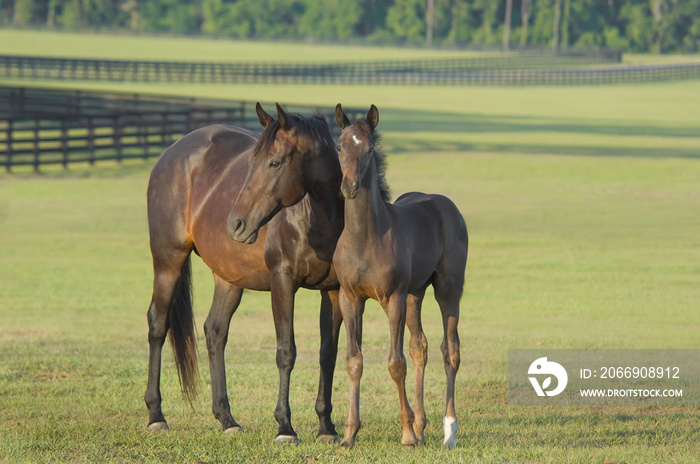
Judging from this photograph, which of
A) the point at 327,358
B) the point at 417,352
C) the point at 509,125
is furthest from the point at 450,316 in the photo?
the point at 509,125

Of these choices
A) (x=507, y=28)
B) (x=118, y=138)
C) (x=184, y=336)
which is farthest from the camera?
(x=507, y=28)

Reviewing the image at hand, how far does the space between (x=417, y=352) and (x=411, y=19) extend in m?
118

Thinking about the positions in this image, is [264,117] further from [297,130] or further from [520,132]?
[520,132]

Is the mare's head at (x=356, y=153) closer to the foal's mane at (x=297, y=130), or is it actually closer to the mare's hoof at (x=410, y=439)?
the foal's mane at (x=297, y=130)

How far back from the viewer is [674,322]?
12.6m

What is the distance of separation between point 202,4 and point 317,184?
418 feet

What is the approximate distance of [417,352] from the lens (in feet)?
19.7

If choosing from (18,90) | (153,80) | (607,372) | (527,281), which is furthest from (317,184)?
(153,80)

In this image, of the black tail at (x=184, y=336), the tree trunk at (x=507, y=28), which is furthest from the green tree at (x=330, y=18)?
the black tail at (x=184, y=336)

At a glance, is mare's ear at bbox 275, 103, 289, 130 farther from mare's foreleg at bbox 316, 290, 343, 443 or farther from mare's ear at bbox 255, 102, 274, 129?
mare's foreleg at bbox 316, 290, 343, 443

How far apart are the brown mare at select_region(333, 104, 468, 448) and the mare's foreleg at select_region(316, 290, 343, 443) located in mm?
533

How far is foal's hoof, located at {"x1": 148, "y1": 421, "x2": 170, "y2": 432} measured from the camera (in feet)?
23.3

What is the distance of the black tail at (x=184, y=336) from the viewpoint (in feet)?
25.6

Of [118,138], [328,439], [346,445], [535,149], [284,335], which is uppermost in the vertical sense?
[284,335]
